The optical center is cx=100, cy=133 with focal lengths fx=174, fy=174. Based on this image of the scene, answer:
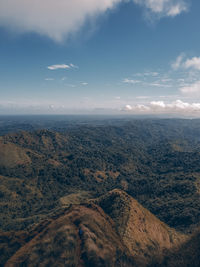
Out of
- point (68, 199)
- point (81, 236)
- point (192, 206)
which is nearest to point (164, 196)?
point (192, 206)

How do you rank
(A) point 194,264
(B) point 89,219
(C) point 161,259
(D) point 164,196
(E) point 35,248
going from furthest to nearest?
(D) point 164,196
(B) point 89,219
(C) point 161,259
(E) point 35,248
(A) point 194,264

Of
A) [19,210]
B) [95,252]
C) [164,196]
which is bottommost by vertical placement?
[19,210]

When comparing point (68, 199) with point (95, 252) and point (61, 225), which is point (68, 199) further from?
point (95, 252)

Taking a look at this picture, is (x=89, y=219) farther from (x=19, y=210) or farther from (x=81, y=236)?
(x=19, y=210)

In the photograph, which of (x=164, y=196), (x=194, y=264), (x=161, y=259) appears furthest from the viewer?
(x=164, y=196)

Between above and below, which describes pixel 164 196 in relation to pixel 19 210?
above

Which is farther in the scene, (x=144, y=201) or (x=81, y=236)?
(x=144, y=201)

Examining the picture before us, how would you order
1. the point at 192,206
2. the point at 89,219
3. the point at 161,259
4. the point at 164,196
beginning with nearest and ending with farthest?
1. the point at 161,259
2. the point at 89,219
3. the point at 192,206
4. the point at 164,196

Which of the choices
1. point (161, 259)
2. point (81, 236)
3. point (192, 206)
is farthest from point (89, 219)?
point (192, 206)

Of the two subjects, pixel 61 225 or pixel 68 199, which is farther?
pixel 68 199
